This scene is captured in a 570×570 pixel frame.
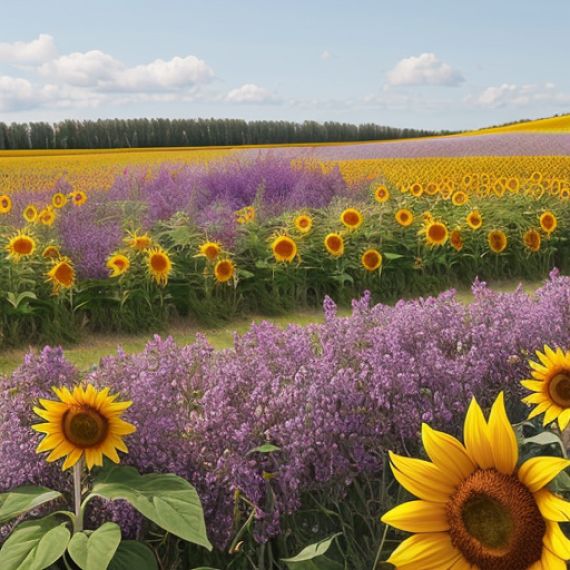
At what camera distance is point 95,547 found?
1.40 m

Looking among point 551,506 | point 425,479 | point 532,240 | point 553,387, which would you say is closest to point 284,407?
point 553,387

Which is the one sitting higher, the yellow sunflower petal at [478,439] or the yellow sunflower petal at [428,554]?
the yellow sunflower petal at [478,439]

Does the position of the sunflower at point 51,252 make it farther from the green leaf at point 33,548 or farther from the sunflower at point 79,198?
the green leaf at point 33,548

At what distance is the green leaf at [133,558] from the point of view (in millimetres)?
1499

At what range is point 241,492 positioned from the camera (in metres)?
1.74

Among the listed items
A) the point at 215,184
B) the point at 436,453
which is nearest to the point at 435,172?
the point at 215,184

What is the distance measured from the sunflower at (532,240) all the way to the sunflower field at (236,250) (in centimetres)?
1

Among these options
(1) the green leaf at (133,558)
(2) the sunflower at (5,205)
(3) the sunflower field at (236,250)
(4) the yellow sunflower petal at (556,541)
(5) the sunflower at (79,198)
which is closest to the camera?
(4) the yellow sunflower petal at (556,541)

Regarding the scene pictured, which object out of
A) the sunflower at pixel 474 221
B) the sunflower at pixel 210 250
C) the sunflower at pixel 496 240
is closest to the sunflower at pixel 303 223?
the sunflower at pixel 210 250

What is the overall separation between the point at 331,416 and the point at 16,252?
3743 mm

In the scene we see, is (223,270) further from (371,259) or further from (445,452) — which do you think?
(445,452)

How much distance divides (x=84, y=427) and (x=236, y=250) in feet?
14.8

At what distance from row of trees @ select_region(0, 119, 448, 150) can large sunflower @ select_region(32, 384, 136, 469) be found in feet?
118

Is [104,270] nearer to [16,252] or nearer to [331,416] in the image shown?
[16,252]
